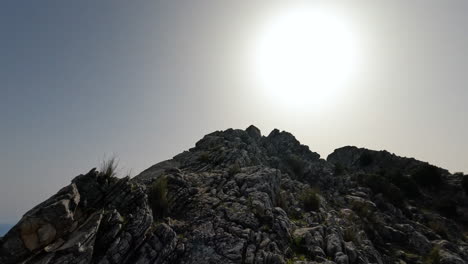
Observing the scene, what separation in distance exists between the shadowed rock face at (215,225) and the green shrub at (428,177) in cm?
1556

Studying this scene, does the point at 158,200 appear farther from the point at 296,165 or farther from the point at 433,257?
the point at 296,165

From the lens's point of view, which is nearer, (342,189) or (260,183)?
(260,183)

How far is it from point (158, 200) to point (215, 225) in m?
4.42

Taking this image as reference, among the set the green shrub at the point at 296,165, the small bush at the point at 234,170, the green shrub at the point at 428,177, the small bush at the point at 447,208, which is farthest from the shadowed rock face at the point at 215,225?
the green shrub at the point at 428,177

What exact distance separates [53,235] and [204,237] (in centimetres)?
742

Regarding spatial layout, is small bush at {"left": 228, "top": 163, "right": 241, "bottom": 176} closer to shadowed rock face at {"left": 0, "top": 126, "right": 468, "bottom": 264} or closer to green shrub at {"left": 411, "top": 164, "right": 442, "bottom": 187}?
shadowed rock face at {"left": 0, "top": 126, "right": 468, "bottom": 264}

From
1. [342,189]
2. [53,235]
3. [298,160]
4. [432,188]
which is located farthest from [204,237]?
[432,188]

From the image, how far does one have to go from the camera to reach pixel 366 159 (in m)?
57.4

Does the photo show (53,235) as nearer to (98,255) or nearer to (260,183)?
(98,255)

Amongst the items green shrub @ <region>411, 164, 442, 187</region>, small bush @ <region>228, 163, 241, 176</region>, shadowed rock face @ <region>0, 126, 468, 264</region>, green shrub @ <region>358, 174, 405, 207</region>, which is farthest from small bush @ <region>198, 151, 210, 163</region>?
green shrub @ <region>411, 164, 442, 187</region>

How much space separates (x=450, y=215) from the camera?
3409cm

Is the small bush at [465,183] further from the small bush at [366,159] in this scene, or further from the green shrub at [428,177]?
the small bush at [366,159]

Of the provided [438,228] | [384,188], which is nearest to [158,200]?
[438,228]

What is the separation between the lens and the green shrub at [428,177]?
42281 millimetres
